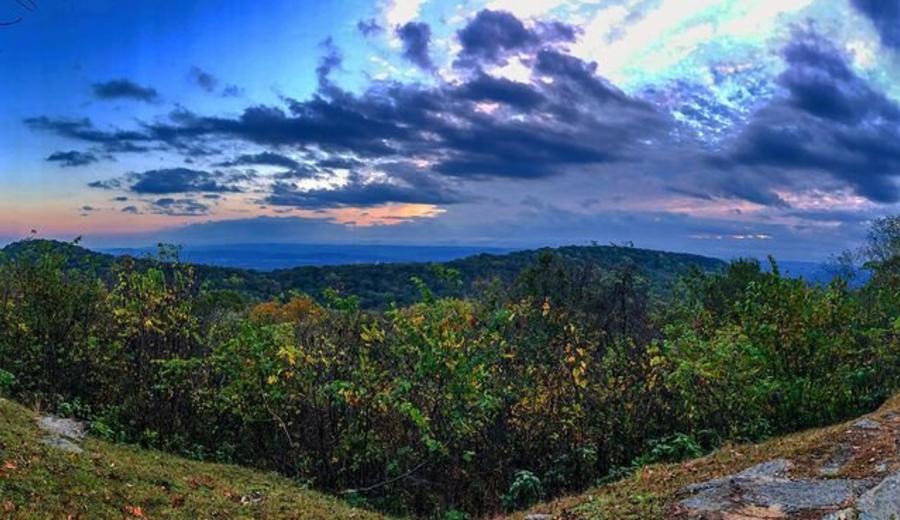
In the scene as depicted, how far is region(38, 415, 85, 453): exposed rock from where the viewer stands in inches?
363

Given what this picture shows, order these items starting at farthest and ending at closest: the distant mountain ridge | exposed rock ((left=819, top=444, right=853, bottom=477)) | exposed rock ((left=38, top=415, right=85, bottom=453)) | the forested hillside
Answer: the distant mountain ridge → the forested hillside → exposed rock ((left=38, top=415, right=85, bottom=453)) → exposed rock ((left=819, top=444, right=853, bottom=477))

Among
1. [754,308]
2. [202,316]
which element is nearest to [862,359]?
[754,308]

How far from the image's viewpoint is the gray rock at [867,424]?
8.29 meters

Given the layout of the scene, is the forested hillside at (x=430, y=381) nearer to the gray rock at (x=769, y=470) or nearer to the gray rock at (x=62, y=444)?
the gray rock at (x=62, y=444)

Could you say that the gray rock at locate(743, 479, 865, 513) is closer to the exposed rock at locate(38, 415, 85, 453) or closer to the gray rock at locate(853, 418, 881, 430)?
the gray rock at locate(853, 418, 881, 430)

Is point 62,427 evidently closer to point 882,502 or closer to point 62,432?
point 62,432

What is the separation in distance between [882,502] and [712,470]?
2.13 meters

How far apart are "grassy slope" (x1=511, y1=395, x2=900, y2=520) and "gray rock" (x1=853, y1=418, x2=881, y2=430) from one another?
128 millimetres

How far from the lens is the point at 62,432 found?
1048cm

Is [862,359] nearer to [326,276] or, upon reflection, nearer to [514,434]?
[514,434]

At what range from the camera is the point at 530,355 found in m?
13.0

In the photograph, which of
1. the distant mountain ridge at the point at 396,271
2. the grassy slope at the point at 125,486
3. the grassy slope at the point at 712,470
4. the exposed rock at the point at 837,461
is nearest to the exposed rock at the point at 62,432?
the grassy slope at the point at 125,486

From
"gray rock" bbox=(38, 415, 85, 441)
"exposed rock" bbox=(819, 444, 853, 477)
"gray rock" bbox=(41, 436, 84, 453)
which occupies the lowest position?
"gray rock" bbox=(38, 415, 85, 441)

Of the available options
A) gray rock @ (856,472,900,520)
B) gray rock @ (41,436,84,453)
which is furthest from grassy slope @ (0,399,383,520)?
gray rock @ (856,472,900,520)
